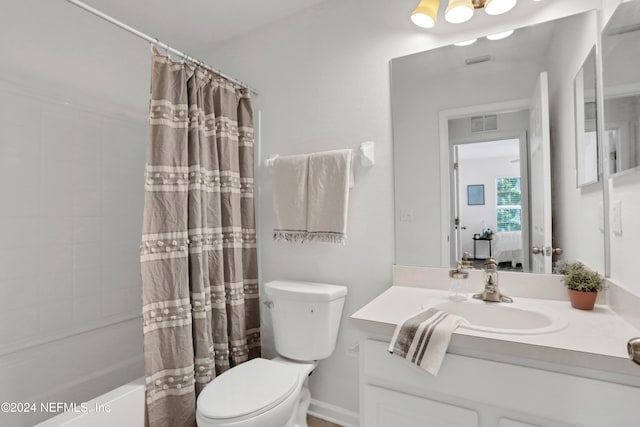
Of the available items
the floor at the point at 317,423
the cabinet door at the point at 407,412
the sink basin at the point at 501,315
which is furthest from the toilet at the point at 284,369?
the sink basin at the point at 501,315

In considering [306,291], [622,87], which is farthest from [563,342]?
[306,291]

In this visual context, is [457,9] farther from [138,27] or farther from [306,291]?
[138,27]

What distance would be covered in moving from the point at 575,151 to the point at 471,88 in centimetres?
50

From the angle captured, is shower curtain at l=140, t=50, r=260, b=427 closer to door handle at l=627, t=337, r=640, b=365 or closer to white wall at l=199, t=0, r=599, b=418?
white wall at l=199, t=0, r=599, b=418

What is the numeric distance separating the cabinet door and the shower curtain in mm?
880

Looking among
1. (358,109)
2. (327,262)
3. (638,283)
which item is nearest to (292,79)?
(358,109)

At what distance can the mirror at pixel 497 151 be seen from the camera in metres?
1.31

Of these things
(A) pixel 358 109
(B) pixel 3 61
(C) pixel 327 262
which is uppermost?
(B) pixel 3 61

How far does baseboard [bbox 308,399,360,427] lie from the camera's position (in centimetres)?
176

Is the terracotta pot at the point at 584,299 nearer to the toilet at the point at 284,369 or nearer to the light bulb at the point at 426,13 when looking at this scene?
the toilet at the point at 284,369

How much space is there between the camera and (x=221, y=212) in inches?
71.8

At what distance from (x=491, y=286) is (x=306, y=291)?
857 millimetres

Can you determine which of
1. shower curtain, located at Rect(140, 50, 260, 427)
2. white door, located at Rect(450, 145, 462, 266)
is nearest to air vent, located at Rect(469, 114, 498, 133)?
white door, located at Rect(450, 145, 462, 266)

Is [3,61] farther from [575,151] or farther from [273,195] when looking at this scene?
[575,151]
